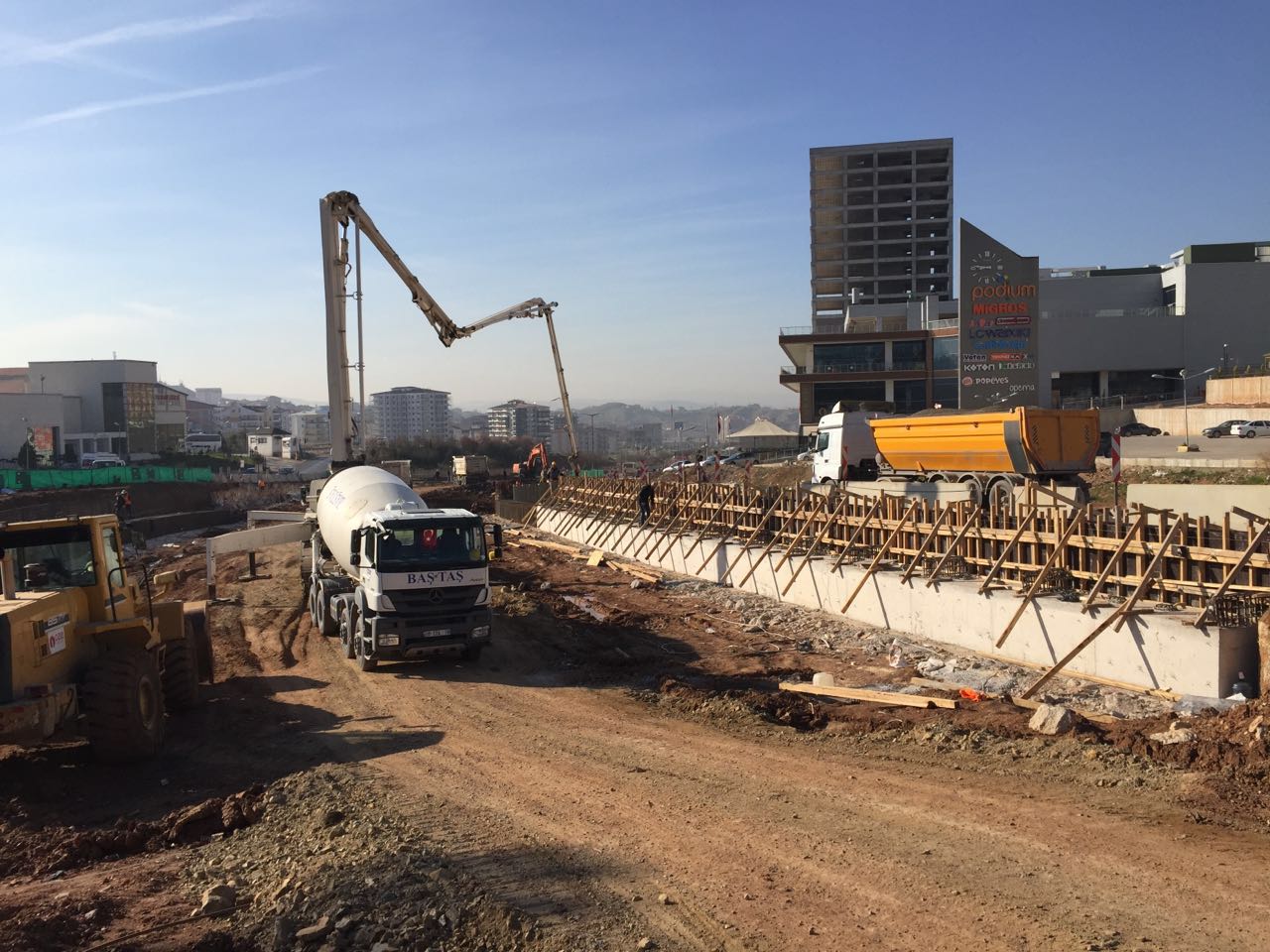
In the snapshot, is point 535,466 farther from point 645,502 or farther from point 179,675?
point 179,675

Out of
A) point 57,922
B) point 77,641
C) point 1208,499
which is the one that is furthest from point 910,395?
point 57,922

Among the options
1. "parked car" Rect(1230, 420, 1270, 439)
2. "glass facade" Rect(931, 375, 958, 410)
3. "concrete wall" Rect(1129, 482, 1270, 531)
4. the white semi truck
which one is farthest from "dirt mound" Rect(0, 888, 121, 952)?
"glass facade" Rect(931, 375, 958, 410)

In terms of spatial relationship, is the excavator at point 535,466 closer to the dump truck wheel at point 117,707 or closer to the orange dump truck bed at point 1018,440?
the orange dump truck bed at point 1018,440

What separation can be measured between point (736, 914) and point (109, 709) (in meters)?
7.22

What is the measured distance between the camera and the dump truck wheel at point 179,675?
41.0 ft

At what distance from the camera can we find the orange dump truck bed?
2314 centimetres

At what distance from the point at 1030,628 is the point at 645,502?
17.0 m

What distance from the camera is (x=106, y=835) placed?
8391 mm

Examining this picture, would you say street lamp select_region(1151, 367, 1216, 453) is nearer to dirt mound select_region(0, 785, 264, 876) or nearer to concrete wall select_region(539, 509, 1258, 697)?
concrete wall select_region(539, 509, 1258, 697)

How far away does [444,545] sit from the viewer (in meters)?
14.7

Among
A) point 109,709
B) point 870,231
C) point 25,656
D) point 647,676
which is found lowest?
point 647,676

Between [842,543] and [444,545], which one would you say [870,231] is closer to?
[842,543]

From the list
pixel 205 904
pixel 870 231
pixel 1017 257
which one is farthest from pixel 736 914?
pixel 870 231

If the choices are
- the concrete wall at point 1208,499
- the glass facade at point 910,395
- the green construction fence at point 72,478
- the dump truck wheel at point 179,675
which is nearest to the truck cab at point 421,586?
the dump truck wheel at point 179,675
